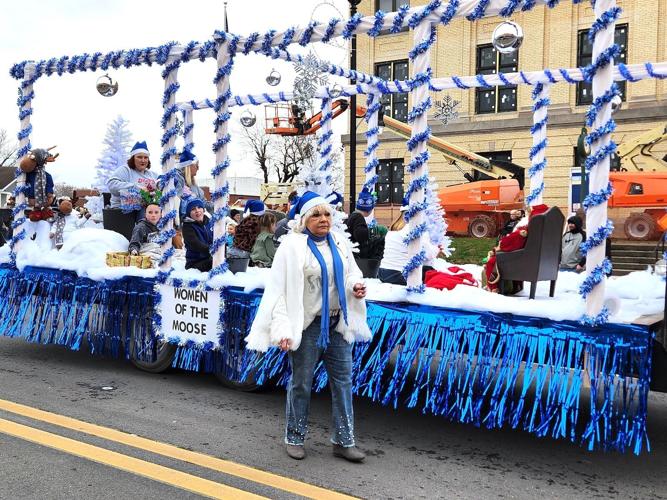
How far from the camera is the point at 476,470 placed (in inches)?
174

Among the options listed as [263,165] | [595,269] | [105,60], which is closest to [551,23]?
[105,60]

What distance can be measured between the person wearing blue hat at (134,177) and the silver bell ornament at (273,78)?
2.19m

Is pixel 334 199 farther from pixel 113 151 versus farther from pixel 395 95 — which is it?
pixel 395 95

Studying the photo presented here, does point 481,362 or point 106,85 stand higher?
point 106,85

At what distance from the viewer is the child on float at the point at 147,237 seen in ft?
22.7

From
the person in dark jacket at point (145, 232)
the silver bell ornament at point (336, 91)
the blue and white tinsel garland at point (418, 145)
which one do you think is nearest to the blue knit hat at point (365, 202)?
the silver bell ornament at point (336, 91)

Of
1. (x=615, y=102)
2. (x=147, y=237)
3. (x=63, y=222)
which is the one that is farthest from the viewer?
(x=63, y=222)

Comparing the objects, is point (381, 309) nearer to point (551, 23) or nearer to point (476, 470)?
point (476, 470)

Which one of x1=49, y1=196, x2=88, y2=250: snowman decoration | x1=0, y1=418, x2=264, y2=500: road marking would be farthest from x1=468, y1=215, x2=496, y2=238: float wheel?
x1=0, y1=418, x2=264, y2=500: road marking

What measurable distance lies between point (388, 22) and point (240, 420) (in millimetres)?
3161

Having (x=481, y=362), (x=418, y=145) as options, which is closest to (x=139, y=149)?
(x=418, y=145)

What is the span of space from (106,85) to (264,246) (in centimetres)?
253

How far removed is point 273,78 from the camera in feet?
31.0

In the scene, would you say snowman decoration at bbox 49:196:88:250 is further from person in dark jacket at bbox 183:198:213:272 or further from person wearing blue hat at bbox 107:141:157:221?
person in dark jacket at bbox 183:198:213:272
